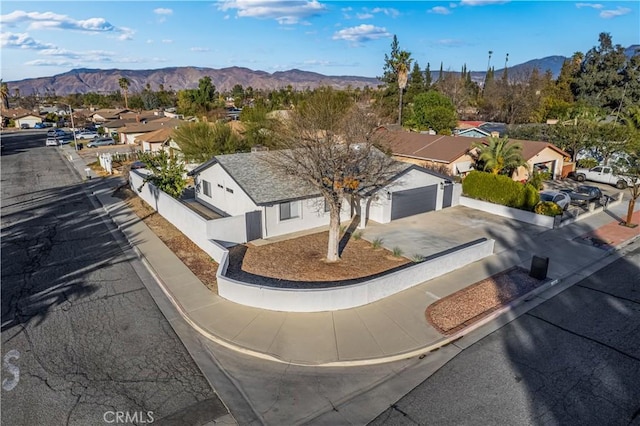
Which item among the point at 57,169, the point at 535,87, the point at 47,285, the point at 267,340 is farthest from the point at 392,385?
the point at 535,87

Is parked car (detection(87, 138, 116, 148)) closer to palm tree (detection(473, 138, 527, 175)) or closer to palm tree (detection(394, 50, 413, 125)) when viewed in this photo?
palm tree (detection(394, 50, 413, 125))

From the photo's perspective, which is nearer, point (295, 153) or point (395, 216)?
point (295, 153)

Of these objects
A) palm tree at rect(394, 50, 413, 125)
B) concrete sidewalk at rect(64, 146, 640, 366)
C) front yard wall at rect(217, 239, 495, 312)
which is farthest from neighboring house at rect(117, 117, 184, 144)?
front yard wall at rect(217, 239, 495, 312)

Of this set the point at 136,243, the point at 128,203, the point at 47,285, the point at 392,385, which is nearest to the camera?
the point at 392,385

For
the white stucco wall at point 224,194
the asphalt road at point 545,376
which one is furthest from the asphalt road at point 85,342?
the white stucco wall at point 224,194

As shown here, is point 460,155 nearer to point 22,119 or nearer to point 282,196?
point 282,196

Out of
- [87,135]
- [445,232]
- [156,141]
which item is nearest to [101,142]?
[87,135]

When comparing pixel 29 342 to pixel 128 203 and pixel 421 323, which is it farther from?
pixel 128 203
